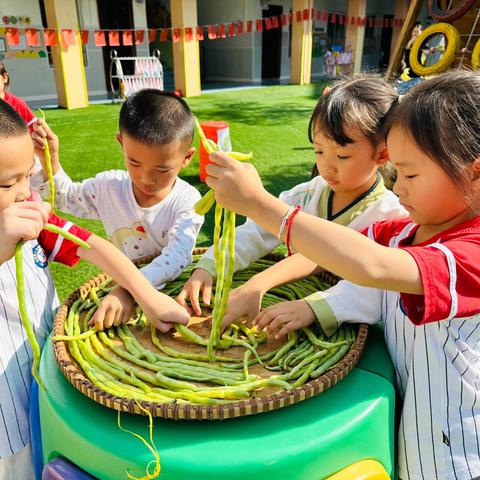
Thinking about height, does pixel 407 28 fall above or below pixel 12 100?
above

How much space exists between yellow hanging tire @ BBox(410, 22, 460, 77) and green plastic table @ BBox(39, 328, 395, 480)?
4.17 m

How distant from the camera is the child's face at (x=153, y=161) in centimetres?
151

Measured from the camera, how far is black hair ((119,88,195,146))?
1.50 metres

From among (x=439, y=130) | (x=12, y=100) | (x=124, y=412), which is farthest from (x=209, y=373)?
(x=12, y=100)

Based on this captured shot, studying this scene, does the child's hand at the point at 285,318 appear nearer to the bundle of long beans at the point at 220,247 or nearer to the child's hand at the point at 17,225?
the bundle of long beans at the point at 220,247

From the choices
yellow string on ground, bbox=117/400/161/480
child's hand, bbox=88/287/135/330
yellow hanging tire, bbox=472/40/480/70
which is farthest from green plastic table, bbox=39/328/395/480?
yellow hanging tire, bbox=472/40/480/70

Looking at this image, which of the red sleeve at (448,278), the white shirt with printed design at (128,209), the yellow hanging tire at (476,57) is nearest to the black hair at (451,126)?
the red sleeve at (448,278)

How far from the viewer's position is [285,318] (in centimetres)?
117

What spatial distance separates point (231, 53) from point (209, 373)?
15.7m

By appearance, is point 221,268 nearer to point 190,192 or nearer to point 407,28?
point 190,192

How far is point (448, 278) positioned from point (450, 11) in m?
4.59

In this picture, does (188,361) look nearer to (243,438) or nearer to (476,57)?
(243,438)

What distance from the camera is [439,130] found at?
890 mm

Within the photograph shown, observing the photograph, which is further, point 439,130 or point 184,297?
point 184,297
